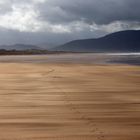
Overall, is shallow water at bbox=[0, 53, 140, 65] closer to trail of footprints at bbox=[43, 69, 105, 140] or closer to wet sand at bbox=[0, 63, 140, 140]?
wet sand at bbox=[0, 63, 140, 140]

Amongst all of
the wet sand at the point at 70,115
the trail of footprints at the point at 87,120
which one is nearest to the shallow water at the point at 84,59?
the wet sand at the point at 70,115

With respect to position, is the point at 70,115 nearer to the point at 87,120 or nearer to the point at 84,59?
the point at 87,120

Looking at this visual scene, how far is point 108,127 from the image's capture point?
5.42m

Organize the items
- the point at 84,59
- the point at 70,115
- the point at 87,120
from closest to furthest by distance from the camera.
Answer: the point at 87,120
the point at 70,115
the point at 84,59

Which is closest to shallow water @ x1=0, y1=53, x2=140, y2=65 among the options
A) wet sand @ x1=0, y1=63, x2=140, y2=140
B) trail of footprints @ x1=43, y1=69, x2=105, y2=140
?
wet sand @ x1=0, y1=63, x2=140, y2=140

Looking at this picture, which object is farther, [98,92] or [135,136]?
[98,92]

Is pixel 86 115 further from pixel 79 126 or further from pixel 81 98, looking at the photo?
pixel 81 98

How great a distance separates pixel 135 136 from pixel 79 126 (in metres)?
0.88

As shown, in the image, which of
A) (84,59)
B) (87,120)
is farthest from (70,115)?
(84,59)

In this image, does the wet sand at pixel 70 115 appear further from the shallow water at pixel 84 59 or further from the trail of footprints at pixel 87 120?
the shallow water at pixel 84 59

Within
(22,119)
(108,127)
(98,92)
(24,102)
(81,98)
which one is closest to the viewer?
(108,127)

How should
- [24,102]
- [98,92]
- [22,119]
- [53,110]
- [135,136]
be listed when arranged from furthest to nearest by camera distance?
[98,92], [24,102], [53,110], [22,119], [135,136]

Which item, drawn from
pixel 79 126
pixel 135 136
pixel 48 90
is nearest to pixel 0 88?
pixel 48 90

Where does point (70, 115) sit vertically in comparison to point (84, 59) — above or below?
above
